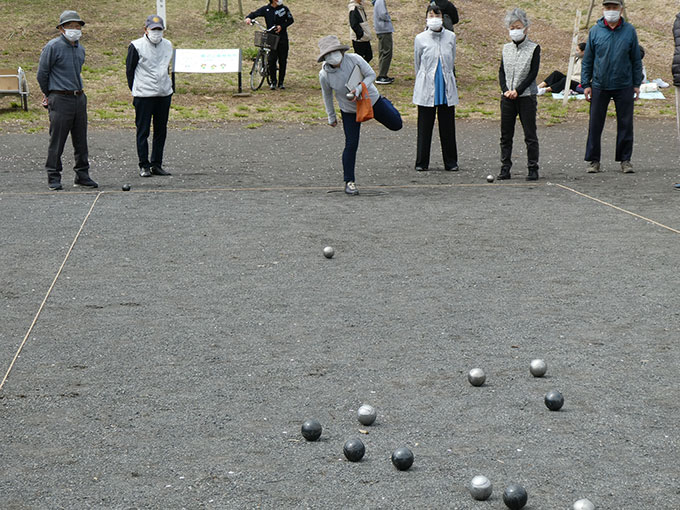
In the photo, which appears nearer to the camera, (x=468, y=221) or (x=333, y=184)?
(x=468, y=221)

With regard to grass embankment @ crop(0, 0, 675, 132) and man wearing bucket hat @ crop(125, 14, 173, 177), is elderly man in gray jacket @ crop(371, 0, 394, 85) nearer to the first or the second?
grass embankment @ crop(0, 0, 675, 132)

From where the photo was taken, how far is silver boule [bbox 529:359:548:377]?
5.37 m

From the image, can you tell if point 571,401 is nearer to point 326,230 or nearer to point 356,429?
point 356,429

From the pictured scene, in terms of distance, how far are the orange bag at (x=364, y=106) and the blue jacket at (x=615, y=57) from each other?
3433 millimetres

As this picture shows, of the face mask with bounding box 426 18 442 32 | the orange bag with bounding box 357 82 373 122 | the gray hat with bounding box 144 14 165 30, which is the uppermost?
the face mask with bounding box 426 18 442 32

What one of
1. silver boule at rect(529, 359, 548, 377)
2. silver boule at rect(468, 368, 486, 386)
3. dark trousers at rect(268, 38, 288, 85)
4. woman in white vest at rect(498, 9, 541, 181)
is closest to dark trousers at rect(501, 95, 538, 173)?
woman in white vest at rect(498, 9, 541, 181)

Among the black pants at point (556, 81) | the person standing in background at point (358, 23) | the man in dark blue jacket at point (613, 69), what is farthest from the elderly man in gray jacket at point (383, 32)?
the man in dark blue jacket at point (613, 69)

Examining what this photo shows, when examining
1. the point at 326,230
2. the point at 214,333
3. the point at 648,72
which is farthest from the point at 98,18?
the point at 214,333

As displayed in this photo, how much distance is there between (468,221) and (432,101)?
3.78m

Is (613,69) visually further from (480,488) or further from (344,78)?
(480,488)

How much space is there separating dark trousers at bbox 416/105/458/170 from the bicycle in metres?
9.03

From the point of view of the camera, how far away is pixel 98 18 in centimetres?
2983

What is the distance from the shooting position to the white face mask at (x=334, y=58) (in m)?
11.1

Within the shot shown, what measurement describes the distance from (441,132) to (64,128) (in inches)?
213
